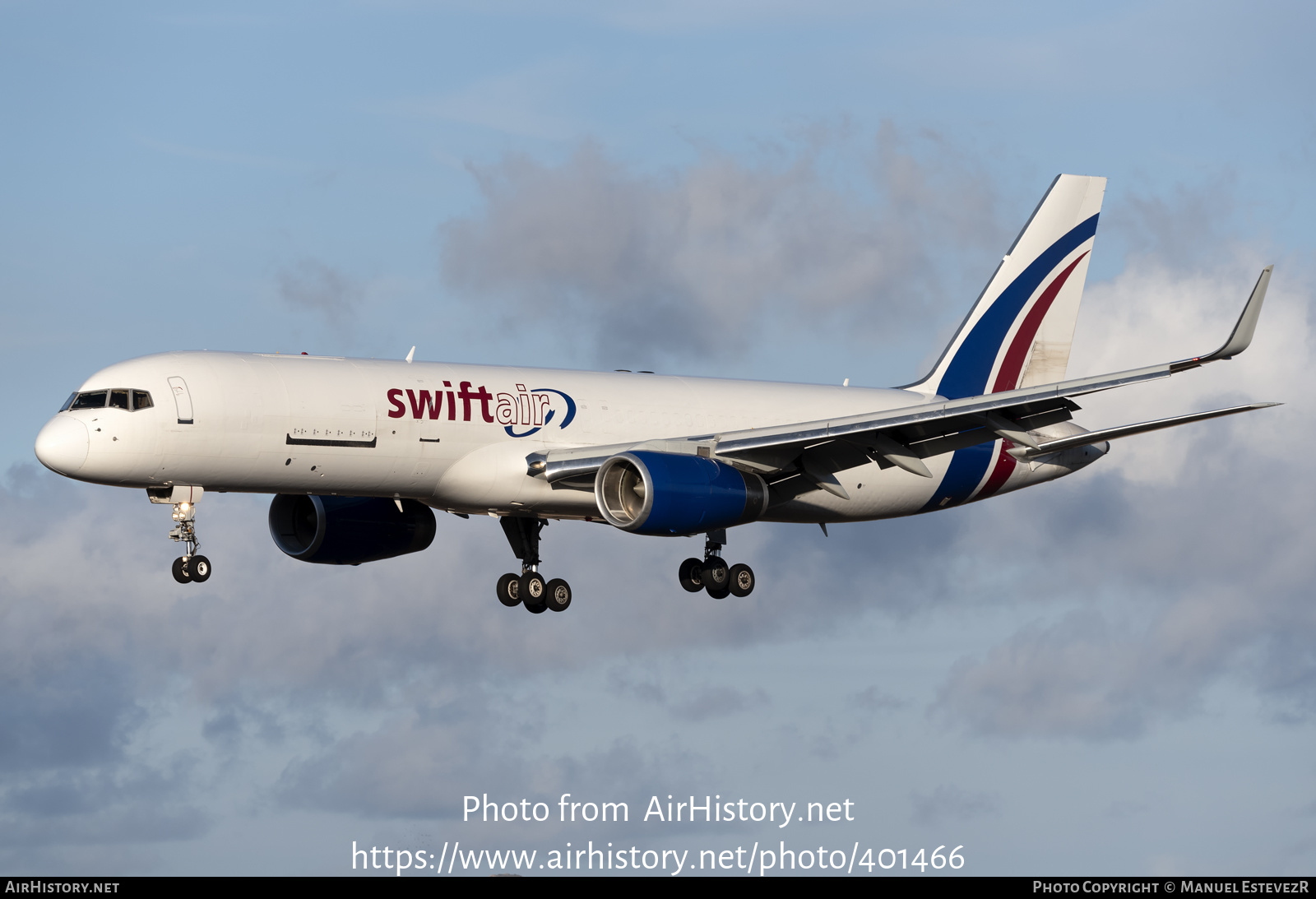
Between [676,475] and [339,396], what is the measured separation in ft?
23.9

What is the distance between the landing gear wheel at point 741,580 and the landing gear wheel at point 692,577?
2.79ft

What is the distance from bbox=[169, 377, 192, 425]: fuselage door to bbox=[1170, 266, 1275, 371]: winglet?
1979 cm

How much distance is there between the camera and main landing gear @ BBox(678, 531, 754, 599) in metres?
44.6

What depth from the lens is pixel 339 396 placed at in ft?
124

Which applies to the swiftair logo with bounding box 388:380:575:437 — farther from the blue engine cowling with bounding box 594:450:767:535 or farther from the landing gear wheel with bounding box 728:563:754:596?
the landing gear wheel with bounding box 728:563:754:596

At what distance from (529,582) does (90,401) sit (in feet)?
39.9

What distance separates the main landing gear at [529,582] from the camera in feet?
145

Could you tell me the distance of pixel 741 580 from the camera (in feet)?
146

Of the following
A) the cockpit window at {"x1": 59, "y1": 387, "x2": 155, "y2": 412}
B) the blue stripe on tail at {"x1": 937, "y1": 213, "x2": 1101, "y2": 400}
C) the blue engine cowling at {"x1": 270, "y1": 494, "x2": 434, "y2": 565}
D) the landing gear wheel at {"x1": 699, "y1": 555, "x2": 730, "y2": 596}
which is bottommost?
the cockpit window at {"x1": 59, "y1": 387, "x2": 155, "y2": 412}

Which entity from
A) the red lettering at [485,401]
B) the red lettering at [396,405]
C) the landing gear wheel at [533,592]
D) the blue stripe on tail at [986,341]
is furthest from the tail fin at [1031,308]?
the red lettering at [396,405]

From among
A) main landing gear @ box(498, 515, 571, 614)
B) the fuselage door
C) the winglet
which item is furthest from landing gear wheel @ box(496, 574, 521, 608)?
the winglet

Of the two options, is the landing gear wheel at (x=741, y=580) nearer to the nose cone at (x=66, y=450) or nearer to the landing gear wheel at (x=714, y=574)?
the landing gear wheel at (x=714, y=574)

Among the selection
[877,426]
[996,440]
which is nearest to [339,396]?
[877,426]

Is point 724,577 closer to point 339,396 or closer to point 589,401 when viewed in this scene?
point 589,401
